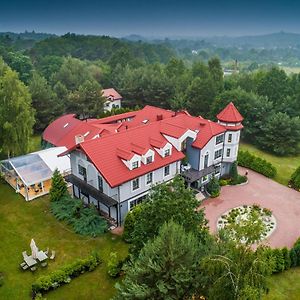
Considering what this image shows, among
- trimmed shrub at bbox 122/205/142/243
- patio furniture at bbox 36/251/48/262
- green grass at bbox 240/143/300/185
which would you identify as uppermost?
trimmed shrub at bbox 122/205/142/243

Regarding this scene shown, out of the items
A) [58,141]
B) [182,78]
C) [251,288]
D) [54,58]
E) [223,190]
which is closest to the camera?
[251,288]

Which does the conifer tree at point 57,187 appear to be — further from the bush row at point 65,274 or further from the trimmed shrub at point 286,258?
the trimmed shrub at point 286,258

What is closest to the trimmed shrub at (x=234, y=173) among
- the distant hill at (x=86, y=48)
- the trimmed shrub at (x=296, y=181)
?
the trimmed shrub at (x=296, y=181)

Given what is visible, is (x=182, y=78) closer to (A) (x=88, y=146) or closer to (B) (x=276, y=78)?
(B) (x=276, y=78)

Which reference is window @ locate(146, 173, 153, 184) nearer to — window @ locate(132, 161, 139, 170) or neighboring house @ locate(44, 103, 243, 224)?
neighboring house @ locate(44, 103, 243, 224)

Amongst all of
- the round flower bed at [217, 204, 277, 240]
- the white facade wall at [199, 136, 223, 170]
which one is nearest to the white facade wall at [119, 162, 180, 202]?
the white facade wall at [199, 136, 223, 170]

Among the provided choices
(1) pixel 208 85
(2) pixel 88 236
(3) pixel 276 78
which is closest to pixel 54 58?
(1) pixel 208 85

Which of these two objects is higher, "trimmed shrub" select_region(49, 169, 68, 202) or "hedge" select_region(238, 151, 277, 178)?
"trimmed shrub" select_region(49, 169, 68, 202)
